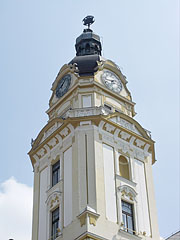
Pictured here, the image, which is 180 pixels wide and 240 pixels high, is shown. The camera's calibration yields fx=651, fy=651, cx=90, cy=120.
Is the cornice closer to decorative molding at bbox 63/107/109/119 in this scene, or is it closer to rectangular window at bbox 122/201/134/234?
decorative molding at bbox 63/107/109/119

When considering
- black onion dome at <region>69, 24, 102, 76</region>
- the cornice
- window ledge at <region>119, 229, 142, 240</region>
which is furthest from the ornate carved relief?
black onion dome at <region>69, 24, 102, 76</region>

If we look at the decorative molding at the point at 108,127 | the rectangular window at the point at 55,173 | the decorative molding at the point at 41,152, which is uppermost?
the decorative molding at the point at 108,127

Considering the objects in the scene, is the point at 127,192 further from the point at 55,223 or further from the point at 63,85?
the point at 63,85

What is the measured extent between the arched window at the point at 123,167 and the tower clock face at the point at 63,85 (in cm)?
665

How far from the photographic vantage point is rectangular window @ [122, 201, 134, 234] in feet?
115

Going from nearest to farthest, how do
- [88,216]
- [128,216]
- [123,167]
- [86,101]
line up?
[88,216]
[128,216]
[123,167]
[86,101]

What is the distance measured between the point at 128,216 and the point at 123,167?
3.63 meters

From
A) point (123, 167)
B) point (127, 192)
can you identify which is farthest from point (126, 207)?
point (123, 167)

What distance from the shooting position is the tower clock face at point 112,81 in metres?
42.2

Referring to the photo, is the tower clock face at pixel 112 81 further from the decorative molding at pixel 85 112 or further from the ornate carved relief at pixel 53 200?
the ornate carved relief at pixel 53 200

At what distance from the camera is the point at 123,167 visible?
3844cm

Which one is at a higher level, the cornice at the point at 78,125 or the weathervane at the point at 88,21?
the weathervane at the point at 88,21

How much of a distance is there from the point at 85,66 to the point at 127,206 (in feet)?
35.6

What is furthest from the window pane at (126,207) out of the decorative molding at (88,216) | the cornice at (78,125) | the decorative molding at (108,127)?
the decorative molding at (108,127)
